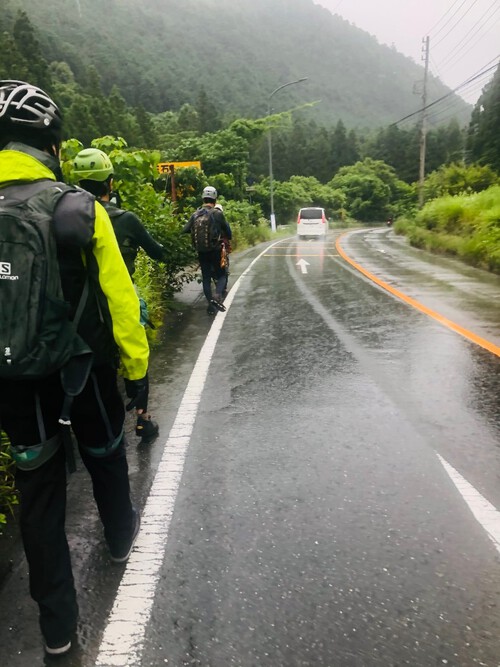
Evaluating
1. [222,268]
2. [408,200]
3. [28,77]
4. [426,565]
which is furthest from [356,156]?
[426,565]

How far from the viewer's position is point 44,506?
221 cm

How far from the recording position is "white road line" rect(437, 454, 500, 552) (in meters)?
2.87

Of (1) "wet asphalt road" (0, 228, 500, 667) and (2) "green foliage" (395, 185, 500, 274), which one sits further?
(2) "green foliage" (395, 185, 500, 274)

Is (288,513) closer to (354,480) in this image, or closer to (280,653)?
(354,480)

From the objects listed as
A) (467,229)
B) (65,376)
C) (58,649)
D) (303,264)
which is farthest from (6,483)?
(467,229)

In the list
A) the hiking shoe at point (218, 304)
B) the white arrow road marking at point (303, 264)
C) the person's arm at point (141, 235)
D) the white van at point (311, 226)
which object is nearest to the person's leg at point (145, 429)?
the person's arm at point (141, 235)

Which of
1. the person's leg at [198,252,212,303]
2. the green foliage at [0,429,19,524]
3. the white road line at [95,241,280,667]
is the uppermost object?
the person's leg at [198,252,212,303]

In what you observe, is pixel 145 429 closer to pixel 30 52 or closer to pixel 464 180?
pixel 464 180

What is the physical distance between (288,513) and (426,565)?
766mm

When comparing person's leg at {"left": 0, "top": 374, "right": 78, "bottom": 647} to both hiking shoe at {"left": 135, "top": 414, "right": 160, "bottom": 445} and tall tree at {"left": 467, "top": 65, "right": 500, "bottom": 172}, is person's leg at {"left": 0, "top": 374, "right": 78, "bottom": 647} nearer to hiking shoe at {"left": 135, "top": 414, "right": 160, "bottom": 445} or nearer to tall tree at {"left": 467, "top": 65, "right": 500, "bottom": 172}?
hiking shoe at {"left": 135, "top": 414, "right": 160, "bottom": 445}

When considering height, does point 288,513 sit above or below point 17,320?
below

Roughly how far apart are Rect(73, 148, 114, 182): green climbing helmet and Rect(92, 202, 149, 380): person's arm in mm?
1484

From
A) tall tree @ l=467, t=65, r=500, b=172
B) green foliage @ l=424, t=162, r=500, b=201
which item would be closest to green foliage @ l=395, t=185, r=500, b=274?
green foliage @ l=424, t=162, r=500, b=201

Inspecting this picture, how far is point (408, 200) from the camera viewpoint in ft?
273
